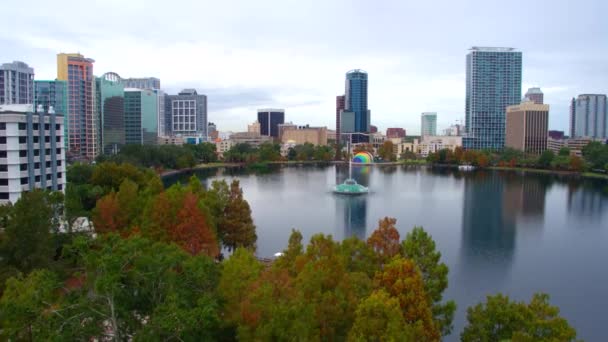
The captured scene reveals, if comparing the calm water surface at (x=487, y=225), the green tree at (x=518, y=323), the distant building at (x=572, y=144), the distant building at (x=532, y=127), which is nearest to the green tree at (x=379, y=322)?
the green tree at (x=518, y=323)

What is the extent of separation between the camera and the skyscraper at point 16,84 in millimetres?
25844

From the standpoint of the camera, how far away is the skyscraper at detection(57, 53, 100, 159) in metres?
29.4

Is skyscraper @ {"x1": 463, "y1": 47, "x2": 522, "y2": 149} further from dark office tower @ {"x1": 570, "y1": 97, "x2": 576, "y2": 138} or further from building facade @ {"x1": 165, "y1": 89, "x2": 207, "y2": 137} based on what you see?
building facade @ {"x1": 165, "y1": 89, "x2": 207, "y2": 137}

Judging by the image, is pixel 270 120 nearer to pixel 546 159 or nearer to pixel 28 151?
pixel 546 159

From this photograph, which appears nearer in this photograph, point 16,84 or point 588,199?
point 588,199

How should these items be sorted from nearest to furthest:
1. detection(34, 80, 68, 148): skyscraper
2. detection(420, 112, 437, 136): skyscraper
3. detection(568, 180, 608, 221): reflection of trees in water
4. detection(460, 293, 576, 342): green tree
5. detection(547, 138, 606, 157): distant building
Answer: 1. detection(460, 293, 576, 342): green tree
2. detection(568, 180, 608, 221): reflection of trees in water
3. detection(34, 80, 68, 148): skyscraper
4. detection(547, 138, 606, 157): distant building
5. detection(420, 112, 437, 136): skyscraper

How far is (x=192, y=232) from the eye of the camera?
7.45 metres

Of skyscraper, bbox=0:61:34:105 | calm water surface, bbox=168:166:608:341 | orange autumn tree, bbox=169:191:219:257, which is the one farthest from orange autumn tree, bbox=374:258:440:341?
skyscraper, bbox=0:61:34:105

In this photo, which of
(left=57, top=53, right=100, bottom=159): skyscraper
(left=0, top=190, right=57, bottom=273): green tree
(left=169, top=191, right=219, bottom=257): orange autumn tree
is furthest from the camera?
(left=57, top=53, right=100, bottom=159): skyscraper

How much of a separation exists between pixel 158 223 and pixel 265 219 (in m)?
6.81

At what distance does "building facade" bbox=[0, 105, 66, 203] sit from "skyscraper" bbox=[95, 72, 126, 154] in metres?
23.8

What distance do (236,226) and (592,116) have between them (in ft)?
207

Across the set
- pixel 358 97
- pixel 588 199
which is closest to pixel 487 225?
pixel 588 199

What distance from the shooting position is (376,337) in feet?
12.2
